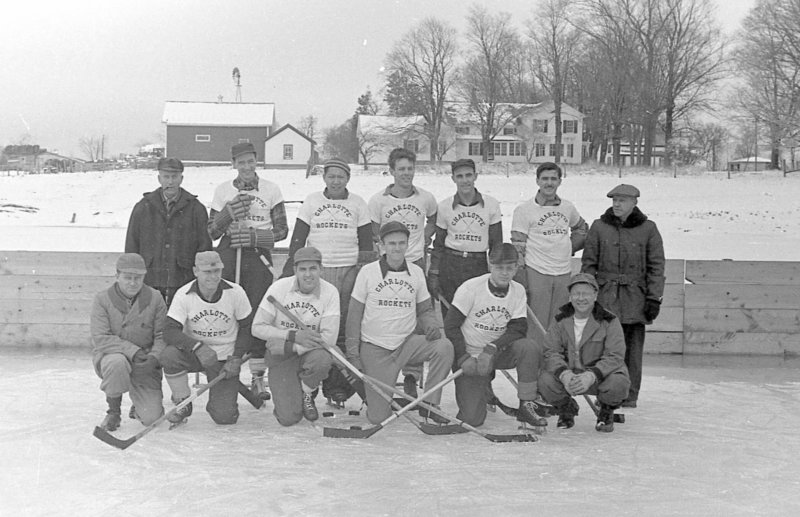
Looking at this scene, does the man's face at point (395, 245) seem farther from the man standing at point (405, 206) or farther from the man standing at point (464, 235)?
the man standing at point (464, 235)

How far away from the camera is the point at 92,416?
418cm

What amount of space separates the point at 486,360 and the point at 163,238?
76.8 inches

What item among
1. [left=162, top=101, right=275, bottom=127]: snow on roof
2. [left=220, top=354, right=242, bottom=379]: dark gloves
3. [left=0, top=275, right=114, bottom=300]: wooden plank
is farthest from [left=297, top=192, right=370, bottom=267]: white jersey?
[left=162, top=101, right=275, bottom=127]: snow on roof

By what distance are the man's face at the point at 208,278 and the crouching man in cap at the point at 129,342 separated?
25 centimetres

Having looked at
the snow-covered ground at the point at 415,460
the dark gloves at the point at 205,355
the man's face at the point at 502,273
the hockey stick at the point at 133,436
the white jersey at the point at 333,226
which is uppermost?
the white jersey at the point at 333,226

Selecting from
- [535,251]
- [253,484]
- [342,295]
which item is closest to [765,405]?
[535,251]

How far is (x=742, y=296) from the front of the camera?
6.03 metres

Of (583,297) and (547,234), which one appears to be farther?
(547,234)

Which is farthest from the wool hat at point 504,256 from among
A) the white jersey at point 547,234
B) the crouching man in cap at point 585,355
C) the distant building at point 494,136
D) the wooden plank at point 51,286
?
the distant building at point 494,136

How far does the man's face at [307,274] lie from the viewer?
4.06m

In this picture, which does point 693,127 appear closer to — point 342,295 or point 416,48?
point 416,48

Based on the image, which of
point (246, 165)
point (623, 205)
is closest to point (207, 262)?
point (246, 165)

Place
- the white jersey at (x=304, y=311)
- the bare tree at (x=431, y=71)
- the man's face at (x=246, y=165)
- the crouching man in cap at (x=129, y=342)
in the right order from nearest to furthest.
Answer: the crouching man in cap at (x=129, y=342)
the white jersey at (x=304, y=311)
the man's face at (x=246, y=165)
the bare tree at (x=431, y=71)

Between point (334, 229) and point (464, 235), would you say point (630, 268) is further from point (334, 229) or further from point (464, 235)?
point (334, 229)
